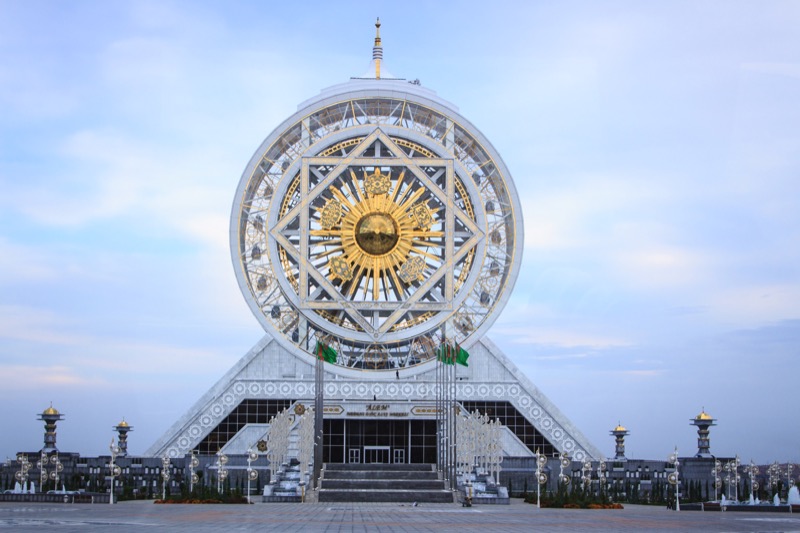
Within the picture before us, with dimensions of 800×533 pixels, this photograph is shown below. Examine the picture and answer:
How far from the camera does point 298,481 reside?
3491 centimetres

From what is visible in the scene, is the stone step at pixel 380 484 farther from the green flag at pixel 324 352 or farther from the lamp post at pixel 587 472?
the lamp post at pixel 587 472

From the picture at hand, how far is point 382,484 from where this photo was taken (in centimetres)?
3466

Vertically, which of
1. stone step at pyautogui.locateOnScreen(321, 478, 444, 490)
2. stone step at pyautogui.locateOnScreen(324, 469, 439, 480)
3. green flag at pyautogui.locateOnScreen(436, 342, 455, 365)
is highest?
green flag at pyautogui.locateOnScreen(436, 342, 455, 365)

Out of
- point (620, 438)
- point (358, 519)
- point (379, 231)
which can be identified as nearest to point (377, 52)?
point (379, 231)

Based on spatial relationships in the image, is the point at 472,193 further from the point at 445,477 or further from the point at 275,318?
the point at 445,477

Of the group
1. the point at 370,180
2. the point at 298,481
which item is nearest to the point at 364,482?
the point at 298,481

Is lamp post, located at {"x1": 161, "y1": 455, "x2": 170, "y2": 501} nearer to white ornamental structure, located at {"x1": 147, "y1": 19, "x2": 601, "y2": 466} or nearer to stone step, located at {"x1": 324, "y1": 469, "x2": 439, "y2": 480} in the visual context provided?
white ornamental structure, located at {"x1": 147, "y1": 19, "x2": 601, "y2": 466}

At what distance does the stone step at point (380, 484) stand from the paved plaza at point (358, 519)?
17.2ft

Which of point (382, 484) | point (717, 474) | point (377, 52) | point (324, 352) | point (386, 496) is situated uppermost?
point (377, 52)

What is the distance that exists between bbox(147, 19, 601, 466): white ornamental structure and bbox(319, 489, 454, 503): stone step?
36.9 feet

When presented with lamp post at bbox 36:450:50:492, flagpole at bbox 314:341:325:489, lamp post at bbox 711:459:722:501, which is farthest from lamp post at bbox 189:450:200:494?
lamp post at bbox 711:459:722:501

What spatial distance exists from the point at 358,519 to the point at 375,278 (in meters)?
24.2

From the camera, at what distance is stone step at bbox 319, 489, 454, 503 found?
32875mm

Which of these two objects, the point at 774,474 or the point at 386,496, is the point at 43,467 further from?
the point at 774,474
